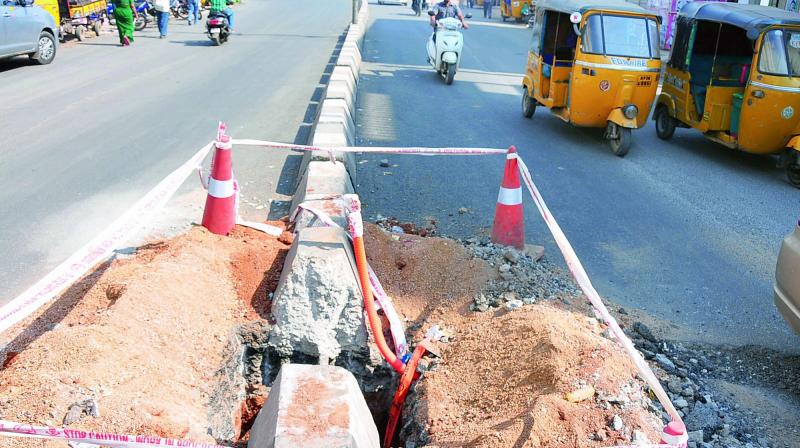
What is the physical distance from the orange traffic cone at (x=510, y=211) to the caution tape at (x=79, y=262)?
2.59m

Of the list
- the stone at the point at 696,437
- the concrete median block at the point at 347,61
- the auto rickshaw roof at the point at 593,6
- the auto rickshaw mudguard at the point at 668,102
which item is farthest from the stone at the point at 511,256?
the concrete median block at the point at 347,61

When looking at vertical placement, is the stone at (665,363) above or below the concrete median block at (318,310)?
below

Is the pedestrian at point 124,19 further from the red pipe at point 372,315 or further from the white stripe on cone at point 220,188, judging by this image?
the red pipe at point 372,315

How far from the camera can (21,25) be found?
1481 centimetres

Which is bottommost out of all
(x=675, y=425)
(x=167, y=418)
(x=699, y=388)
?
(x=699, y=388)

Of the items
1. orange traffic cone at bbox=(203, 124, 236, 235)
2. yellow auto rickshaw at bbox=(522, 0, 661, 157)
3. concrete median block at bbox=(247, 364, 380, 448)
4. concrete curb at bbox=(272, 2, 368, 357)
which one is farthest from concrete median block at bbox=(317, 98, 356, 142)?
concrete median block at bbox=(247, 364, 380, 448)

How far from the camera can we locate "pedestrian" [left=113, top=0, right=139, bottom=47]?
751 inches

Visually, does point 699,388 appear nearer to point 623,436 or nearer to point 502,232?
point 623,436

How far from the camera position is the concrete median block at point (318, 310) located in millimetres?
4320

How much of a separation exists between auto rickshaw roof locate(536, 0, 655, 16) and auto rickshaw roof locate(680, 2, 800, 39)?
85 cm

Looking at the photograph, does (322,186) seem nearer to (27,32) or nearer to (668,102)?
(668,102)

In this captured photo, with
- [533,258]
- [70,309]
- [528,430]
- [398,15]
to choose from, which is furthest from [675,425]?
[398,15]

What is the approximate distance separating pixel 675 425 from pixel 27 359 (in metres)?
3.04

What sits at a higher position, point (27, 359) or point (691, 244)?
point (27, 359)
